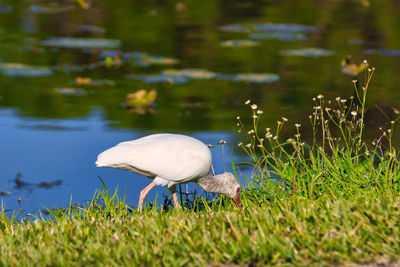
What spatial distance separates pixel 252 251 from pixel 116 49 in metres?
8.88

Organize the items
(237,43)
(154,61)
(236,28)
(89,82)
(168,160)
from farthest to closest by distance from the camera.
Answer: (236,28)
(237,43)
(154,61)
(89,82)
(168,160)

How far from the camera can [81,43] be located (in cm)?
1252

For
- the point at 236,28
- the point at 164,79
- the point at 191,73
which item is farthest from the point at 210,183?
the point at 236,28

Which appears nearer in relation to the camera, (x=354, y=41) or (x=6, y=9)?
(x=354, y=41)

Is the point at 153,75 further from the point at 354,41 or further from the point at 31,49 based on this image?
the point at 354,41

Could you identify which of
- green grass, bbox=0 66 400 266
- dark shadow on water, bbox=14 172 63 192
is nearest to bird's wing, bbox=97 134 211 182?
green grass, bbox=0 66 400 266

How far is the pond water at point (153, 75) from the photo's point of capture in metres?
6.94

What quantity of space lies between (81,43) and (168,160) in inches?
313

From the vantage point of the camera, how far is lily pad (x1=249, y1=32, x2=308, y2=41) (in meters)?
13.5

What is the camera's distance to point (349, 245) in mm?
3830

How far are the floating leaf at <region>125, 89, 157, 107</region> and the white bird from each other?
3.58 metres

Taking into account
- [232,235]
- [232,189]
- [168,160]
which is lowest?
[232,189]

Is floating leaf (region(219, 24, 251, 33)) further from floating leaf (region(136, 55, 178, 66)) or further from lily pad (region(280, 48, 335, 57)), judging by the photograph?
floating leaf (region(136, 55, 178, 66))

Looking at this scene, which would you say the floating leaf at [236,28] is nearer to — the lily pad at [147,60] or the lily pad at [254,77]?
the lily pad at [147,60]
